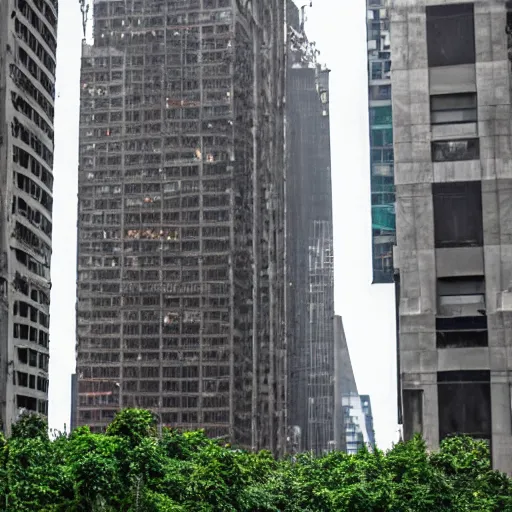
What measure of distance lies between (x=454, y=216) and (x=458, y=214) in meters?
0.21

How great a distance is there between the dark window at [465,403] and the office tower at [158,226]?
12996 centimetres

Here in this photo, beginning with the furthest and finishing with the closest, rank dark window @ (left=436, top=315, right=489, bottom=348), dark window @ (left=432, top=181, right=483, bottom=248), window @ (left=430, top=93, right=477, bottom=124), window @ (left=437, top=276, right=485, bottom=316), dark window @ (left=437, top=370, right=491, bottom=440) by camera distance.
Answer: window @ (left=430, top=93, right=477, bottom=124), dark window @ (left=432, top=181, right=483, bottom=248), window @ (left=437, top=276, right=485, bottom=316), dark window @ (left=436, top=315, right=489, bottom=348), dark window @ (left=437, top=370, right=491, bottom=440)

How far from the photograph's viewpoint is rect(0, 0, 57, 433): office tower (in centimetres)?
10325

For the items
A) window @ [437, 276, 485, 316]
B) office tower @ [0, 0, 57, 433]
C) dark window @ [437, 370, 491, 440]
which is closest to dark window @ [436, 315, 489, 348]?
window @ [437, 276, 485, 316]

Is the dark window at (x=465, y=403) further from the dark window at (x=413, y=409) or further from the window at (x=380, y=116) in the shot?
the window at (x=380, y=116)

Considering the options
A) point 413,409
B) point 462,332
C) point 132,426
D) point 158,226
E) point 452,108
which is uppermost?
point 158,226

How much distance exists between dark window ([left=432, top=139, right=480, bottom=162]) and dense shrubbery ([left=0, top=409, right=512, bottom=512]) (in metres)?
13.9

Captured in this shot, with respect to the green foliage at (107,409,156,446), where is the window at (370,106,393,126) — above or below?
above

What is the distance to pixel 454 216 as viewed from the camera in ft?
186

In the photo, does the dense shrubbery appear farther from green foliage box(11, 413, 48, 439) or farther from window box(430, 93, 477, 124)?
window box(430, 93, 477, 124)

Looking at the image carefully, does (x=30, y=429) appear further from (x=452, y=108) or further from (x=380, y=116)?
(x=380, y=116)

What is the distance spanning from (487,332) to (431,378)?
3.11 meters

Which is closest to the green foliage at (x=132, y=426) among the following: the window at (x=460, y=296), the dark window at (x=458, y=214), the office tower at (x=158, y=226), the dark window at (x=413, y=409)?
the dark window at (x=413, y=409)

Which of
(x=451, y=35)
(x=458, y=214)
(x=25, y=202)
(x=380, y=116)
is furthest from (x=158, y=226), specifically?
(x=458, y=214)
